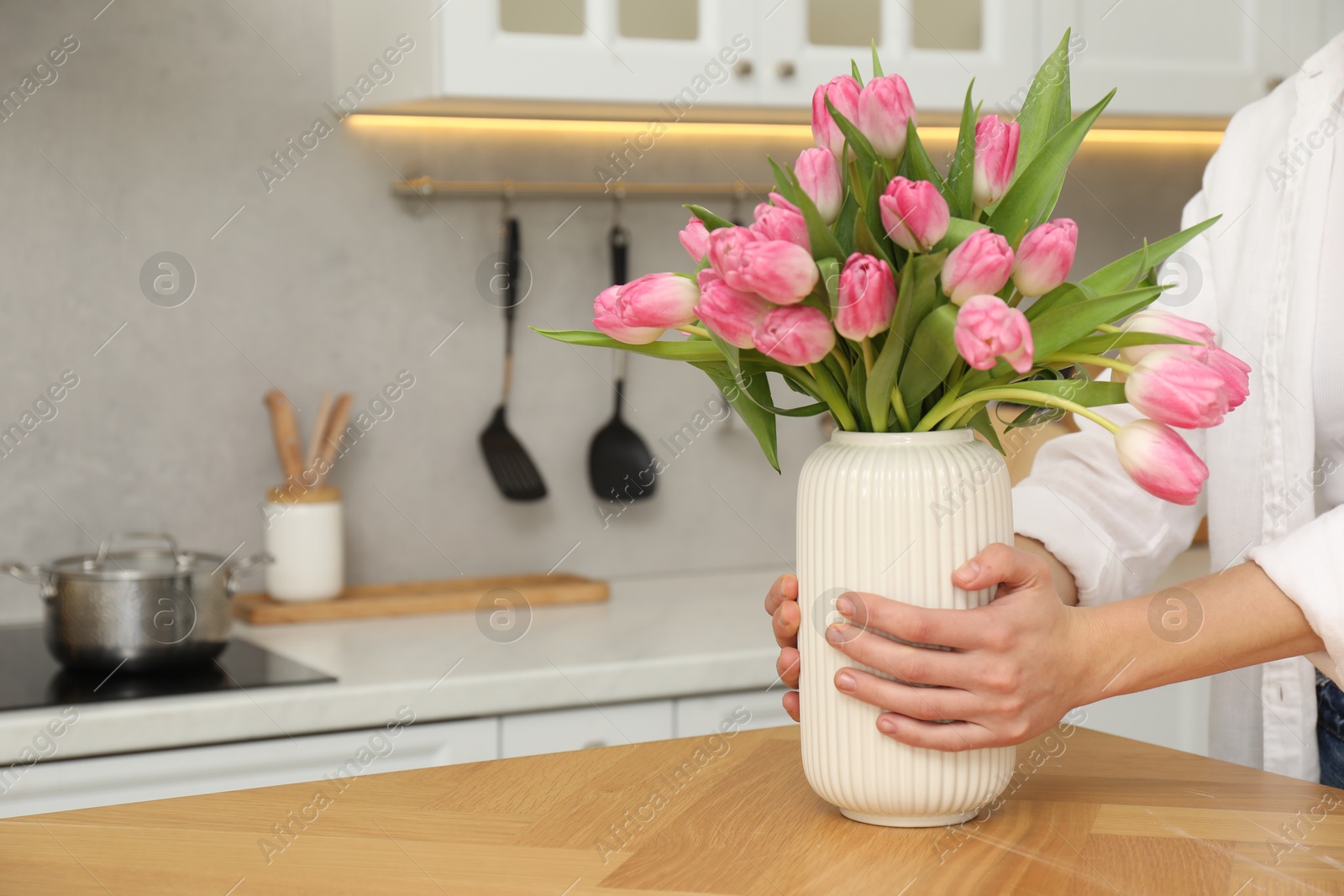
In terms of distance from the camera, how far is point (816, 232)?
0.65 metres

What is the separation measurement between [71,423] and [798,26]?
1154mm

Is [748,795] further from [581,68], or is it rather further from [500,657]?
[581,68]

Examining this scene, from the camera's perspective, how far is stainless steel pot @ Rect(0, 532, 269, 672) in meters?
1.45

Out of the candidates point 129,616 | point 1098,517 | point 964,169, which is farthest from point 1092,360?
point 129,616

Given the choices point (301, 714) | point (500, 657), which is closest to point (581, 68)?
point (500, 657)

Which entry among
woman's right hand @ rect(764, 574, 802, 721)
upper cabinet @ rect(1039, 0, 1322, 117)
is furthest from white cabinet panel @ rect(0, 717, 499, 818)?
upper cabinet @ rect(1039, 0, 1322, 117)

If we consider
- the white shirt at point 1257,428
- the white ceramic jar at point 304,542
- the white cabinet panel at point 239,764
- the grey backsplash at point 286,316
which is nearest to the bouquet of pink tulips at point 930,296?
the white shirt at point 1257,428

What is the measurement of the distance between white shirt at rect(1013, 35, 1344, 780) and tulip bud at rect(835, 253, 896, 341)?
1.04 ft

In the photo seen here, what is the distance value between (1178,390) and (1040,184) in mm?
144

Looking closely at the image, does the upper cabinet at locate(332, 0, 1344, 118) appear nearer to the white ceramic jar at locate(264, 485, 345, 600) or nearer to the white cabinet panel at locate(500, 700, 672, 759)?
the white ceramic jar at locate(264, 485, 345, 600)

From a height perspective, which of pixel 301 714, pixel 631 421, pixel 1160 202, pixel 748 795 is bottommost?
pixel 301 714

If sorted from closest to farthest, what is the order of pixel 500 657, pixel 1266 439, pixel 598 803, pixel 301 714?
1. pixel 598 803
2. pixel 1266 439
3. pixel 301 714
4. pixel 500 657

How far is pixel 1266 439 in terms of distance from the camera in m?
1.01

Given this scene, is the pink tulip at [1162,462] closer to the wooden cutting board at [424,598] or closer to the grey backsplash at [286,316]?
the wooden cutting board at [424,598]
